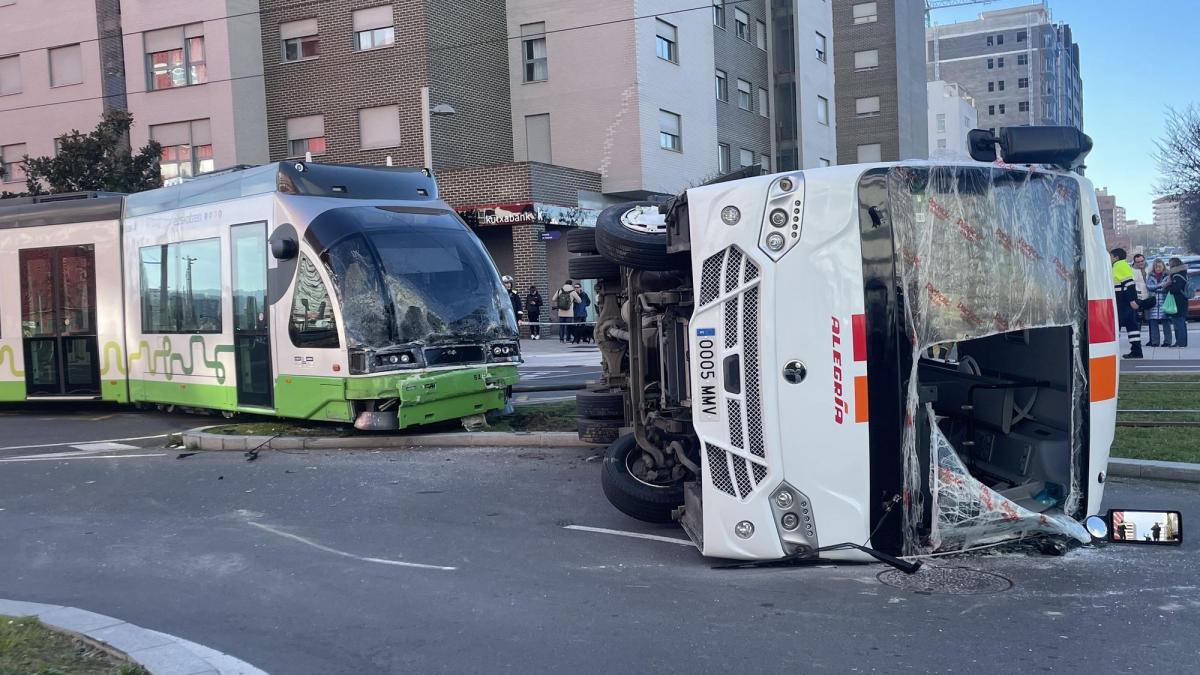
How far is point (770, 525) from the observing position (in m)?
5.71

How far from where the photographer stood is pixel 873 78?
181 feet

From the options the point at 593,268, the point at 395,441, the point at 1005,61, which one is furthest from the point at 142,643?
the point at 1005,61

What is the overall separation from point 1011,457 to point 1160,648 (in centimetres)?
206

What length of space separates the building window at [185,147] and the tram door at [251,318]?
2164 centimetres

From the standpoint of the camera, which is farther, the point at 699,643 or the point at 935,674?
the point at 699,643

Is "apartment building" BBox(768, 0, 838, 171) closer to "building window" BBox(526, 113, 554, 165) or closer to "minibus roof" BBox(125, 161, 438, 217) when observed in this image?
"building window" BBox(526, 113, 554, 165)

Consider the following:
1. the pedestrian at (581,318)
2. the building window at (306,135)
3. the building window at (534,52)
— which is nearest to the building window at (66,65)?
the building window at (306,135)

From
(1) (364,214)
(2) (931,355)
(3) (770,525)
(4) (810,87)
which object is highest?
(4) (810,87)

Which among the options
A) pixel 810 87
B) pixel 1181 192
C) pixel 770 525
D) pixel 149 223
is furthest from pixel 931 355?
pixel 1181 192

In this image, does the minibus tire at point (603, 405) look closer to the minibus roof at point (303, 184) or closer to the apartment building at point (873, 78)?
the minibus roof at point (303, 184)

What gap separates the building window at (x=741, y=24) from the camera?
132 feet

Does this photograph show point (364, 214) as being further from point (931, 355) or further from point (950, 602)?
point (950, 602)

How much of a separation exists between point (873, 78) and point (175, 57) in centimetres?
3536

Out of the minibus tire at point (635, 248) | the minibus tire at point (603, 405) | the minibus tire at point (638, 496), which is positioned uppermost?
the minibus tire at point (635, 248)
